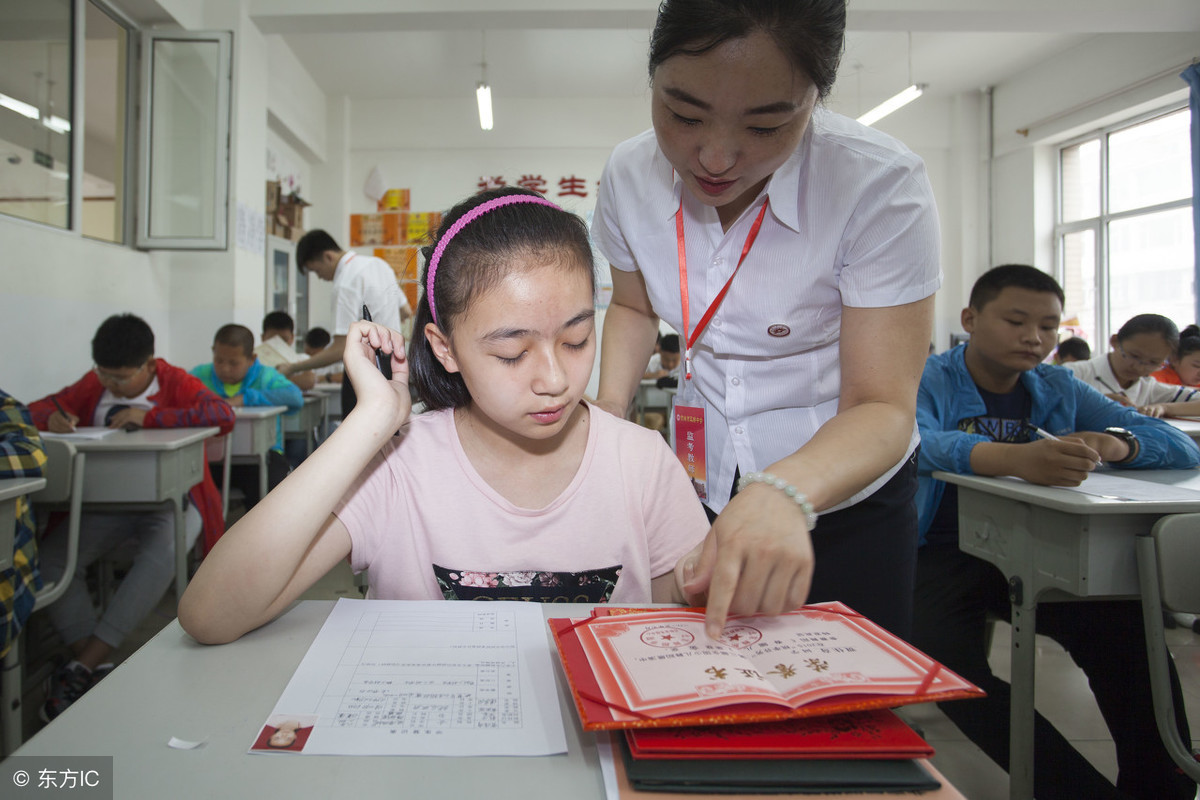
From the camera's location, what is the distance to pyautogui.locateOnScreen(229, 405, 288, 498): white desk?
3094 mm

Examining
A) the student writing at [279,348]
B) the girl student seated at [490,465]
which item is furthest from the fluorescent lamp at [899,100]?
the girl student seated at [490,465]

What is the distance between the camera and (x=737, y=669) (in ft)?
1.77

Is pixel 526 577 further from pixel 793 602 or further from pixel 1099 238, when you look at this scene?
pixel 1099 238

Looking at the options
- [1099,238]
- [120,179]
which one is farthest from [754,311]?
[1099,238]

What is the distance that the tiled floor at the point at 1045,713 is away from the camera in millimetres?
1646

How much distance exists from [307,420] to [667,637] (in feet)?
13.6

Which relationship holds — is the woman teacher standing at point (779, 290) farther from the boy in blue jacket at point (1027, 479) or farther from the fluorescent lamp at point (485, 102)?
the fluorescent lamp at point (485, 102)

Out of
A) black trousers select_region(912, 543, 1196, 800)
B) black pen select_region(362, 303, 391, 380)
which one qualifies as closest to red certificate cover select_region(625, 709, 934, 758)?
black pen select_region(362, 303, 391, 380)

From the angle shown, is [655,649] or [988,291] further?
[988,291]

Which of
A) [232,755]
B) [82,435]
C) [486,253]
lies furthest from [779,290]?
[82,435]

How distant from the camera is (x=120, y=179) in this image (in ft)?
12.4

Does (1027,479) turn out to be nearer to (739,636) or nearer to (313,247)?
(739,636)

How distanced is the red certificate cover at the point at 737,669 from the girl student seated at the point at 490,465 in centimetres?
17

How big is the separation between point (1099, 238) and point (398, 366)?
721 centimetres
